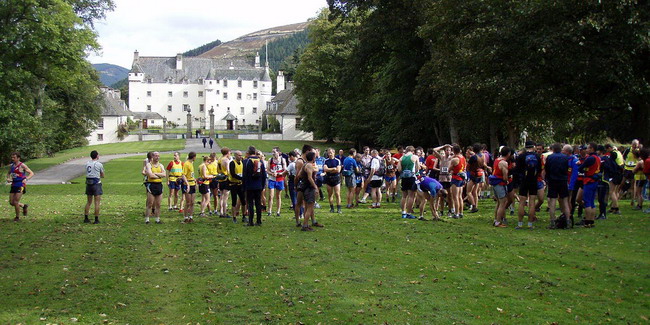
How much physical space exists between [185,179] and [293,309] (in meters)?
8.77

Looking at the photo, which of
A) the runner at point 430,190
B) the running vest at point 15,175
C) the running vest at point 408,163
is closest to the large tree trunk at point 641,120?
the runner at point 430,190

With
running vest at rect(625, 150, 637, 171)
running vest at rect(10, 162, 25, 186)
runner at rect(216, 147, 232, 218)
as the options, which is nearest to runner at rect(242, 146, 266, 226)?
runner at rect(216, 147, 232, 218)

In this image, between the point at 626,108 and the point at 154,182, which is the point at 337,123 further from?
the point at 154,182

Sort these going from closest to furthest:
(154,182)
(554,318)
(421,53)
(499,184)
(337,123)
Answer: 1. (554,318)
2. (499,184)
3. (154,182)
4. (421,53)
5. (337,123)

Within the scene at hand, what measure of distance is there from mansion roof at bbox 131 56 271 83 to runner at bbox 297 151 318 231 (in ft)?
408

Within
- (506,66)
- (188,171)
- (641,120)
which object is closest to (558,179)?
(188,171)

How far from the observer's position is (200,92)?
139 m

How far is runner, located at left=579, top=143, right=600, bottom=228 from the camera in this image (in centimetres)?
1382

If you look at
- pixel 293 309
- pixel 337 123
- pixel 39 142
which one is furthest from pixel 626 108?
pixel 39 142

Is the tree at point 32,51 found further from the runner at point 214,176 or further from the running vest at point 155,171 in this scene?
the running vest at point 155,171

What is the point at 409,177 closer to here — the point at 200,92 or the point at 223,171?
the point at 223,171

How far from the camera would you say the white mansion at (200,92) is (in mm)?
135375

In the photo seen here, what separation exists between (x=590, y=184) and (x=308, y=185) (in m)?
6.58

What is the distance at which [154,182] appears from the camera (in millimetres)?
15156
